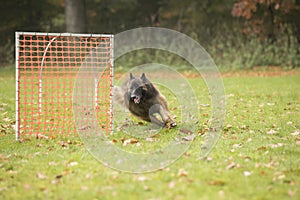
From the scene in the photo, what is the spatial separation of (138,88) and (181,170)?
247 centimetres

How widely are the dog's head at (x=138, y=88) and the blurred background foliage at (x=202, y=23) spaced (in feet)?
41.0

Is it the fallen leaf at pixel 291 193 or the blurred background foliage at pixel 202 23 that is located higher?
the blurred background foliage at pixel 202 23

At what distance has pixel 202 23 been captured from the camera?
23.3m

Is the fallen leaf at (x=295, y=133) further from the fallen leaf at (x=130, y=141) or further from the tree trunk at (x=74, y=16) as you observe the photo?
the tree trunk at (x=74, y=16)

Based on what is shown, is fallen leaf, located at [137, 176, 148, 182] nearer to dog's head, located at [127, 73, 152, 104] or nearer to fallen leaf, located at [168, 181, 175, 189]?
fallen leaf, located at [168, 181, 175, 189]

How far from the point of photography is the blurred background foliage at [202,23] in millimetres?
19672

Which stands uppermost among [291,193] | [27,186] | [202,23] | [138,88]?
[202,23]

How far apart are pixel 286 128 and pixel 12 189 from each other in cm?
474

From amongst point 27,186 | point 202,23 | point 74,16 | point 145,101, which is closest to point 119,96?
point 145,101

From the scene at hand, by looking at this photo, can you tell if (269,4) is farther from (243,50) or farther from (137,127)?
(137,127)

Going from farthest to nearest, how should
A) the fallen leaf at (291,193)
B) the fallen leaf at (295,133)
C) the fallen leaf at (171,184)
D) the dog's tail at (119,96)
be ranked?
1. the dog's tail at (119,96)
2. the fallen leaf at (295,133)
3. the fallen leaf at (171,184)
4. the fallen leaf at (291,193)

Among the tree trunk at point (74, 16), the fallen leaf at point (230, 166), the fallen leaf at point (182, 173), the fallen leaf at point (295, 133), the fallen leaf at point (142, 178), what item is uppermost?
the tree trunk at point (74, 16)

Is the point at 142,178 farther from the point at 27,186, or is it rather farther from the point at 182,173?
the point at 27,186

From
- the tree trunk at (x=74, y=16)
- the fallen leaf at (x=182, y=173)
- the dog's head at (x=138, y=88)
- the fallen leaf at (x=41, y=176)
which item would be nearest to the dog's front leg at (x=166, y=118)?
the dog's head at (x=138, y=88)
